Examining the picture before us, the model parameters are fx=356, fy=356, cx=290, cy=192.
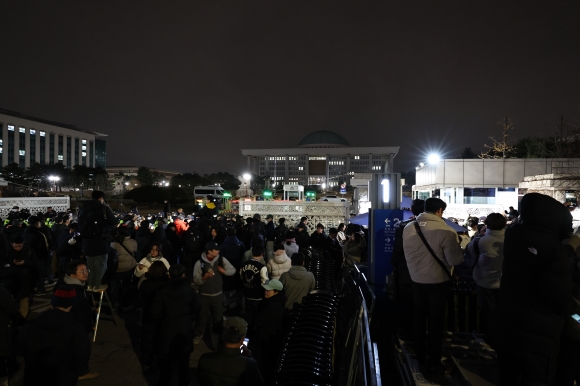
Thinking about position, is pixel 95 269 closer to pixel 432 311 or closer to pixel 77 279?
pixel 77 279

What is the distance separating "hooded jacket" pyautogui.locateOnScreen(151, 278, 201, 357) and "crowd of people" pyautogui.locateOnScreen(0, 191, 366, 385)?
0.01 metres

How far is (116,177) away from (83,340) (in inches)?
2550

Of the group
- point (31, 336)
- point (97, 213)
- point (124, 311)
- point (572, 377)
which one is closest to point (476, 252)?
point (572, 377)

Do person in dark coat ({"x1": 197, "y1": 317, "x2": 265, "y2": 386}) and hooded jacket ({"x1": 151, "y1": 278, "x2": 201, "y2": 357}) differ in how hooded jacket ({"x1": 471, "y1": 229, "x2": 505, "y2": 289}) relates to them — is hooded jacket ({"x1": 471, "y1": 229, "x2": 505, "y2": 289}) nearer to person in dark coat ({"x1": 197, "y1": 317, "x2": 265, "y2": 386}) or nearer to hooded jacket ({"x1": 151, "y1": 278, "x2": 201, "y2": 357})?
person in dark coat ({"x1": 197, "y1": 317, "x2": 265, "y2": 386})

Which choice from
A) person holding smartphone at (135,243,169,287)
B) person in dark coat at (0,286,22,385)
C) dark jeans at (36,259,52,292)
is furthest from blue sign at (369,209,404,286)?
dark jeans at (36,259,52,292)

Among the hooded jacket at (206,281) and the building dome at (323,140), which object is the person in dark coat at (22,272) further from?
the building dome at (323,140)

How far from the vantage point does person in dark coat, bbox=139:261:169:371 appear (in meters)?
4.14

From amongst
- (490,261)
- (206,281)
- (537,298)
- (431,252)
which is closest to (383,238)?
(490,261)

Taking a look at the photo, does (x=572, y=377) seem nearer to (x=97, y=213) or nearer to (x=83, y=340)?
(x=83, y=340)

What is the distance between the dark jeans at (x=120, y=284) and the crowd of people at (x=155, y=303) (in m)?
0.02

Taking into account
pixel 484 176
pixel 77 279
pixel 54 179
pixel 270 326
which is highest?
pixel 54 179

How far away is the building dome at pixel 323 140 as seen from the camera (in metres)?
118

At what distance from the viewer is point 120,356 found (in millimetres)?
5051

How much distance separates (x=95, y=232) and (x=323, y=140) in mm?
116831
